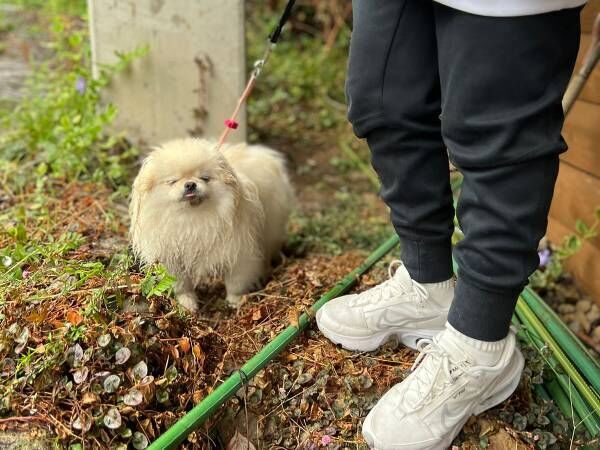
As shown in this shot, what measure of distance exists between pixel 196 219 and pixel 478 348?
3.48 ft

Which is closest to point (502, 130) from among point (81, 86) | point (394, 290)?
point (394, 290)

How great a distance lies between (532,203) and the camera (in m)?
1.34

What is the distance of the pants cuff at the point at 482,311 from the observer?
4.75 feet

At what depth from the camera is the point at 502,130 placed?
1.28 meters

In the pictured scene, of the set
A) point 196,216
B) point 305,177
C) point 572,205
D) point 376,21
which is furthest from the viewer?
point 305,177

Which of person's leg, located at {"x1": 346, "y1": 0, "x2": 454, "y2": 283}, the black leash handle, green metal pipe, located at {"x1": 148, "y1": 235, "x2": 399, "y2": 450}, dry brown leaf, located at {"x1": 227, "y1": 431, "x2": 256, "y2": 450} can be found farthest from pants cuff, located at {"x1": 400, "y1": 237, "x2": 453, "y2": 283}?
the black leash handle

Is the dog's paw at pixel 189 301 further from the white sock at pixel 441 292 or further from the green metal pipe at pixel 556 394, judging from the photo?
the green metal pipe at pixel 556 394

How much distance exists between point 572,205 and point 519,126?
1.76 meters

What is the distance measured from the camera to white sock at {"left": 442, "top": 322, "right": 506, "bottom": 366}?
153 cm

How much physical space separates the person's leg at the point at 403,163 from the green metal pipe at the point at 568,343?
0.48 meters

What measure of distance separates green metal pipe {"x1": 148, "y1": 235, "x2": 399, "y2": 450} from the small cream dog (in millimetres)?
390

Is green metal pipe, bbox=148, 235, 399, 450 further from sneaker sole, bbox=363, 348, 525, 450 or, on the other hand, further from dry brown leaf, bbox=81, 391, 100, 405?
sneaker sole, bbox=363, 348, 525, 450

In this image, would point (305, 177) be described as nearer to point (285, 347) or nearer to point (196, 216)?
point (196, 216)

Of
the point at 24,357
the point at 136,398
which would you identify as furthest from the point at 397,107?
the point at 24,357
